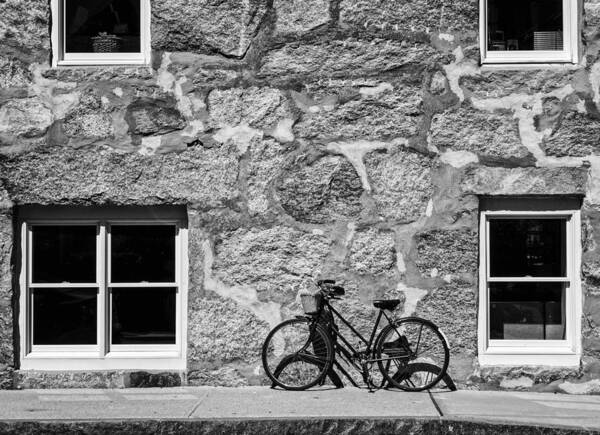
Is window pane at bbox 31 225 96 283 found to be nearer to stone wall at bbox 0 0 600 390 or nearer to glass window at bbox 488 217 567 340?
stone wall at bbox 0 0 600 390

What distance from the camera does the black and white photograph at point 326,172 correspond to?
8336 mm

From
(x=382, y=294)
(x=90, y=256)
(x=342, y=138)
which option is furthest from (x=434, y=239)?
(x=90, y=256)

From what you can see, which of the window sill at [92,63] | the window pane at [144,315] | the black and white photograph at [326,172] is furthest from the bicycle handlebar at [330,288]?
the window sill at [92,63]

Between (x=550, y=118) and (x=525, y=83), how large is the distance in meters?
0.36

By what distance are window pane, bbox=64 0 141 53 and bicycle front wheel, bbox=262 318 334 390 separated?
2.79m

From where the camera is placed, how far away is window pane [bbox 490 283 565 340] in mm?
8531

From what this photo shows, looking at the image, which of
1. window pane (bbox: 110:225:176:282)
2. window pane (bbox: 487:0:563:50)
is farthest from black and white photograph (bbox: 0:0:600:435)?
window pane (bbox: 110:225:176:282)

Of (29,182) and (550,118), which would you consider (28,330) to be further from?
(550,118)

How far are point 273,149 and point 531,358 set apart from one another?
2.84m

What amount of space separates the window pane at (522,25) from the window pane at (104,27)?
311 centimetres

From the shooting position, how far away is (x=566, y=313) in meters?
8.48

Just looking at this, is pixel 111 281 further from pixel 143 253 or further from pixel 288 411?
pixel 288 411

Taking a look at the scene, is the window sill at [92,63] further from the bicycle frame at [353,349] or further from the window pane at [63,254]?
the bicycle frame at [353,349]

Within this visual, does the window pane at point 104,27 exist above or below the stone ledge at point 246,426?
above
